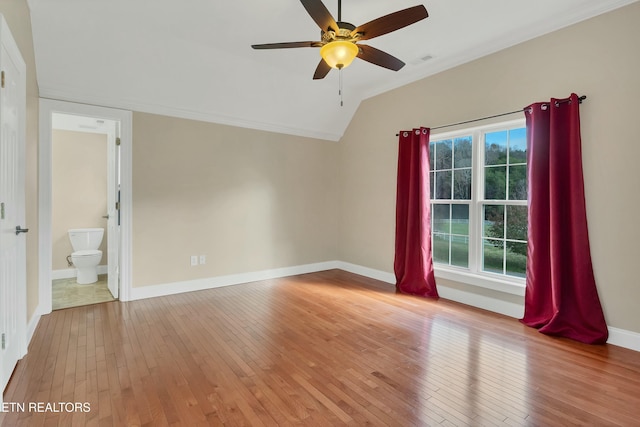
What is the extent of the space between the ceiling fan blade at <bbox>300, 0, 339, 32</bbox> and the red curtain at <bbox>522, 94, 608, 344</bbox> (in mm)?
2270

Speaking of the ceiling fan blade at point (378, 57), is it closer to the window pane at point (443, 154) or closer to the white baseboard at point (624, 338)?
the window pane at point (443, 154)

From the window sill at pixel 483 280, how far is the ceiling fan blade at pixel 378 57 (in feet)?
8.25

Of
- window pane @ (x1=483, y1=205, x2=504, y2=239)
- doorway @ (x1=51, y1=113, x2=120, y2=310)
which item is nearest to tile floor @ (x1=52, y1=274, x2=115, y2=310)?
doorway @ (x1=51, y1=113, x2=120, y2=310)

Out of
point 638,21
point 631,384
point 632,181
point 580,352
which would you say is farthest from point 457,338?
point 638,21

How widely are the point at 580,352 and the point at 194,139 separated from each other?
187 inches

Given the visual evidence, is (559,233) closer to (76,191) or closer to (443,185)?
(443,185)

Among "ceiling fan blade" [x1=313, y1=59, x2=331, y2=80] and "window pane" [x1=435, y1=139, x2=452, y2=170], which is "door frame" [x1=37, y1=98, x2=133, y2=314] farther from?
"window pane" [x1=435, y1=139, x2=452, y2=170]

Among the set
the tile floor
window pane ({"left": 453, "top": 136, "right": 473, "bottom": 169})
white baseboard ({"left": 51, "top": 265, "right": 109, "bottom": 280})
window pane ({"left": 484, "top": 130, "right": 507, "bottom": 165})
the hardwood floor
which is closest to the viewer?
the hardwood floor

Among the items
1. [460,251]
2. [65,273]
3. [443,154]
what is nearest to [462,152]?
[443,154]

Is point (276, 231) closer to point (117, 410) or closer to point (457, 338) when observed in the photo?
point (457, 338)

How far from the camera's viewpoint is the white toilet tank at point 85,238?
184 inches

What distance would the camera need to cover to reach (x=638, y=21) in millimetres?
2654

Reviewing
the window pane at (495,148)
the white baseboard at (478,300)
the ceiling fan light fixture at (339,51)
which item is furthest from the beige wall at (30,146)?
the window pane at (495,148)

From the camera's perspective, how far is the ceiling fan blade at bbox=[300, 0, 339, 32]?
6.47 feet
